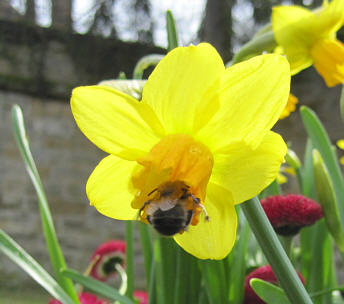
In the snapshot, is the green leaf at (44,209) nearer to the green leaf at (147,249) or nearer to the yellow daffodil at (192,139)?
the green leaf at (147,249)

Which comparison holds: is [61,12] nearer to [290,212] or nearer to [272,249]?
[290,212]

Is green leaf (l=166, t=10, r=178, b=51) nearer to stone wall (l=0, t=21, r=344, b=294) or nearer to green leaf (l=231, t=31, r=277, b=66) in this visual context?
green leaf (l=231, t=31, r=277, b=66)

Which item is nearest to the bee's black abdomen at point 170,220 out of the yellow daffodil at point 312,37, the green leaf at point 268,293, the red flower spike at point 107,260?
the green leaf at point 268,293

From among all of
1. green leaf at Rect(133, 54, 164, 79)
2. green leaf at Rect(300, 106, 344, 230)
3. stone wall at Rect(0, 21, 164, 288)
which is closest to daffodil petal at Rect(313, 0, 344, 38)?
green leaf at Rect(300, 106, 344, 230)

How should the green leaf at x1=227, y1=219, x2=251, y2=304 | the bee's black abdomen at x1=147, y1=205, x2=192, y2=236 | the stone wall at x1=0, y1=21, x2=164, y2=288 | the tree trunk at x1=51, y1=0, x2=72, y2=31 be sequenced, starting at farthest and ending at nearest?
1. the tree trunk at x1=51, y1=0, x2=72, y2=31
2. the stone wall at x1=0, y1=21, x2=164, y2=288
3. the green leaf at x1=227, y1=219, x2=251, y2=304
4. the bee's black abdomen at x1=147, y1=205, x2=192, y2=236

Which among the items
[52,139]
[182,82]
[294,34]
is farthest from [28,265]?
[52,139]

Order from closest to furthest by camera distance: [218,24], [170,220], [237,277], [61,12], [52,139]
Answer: [170,220]
[237,277]
[52,139]
[218,24]
[61,12]
